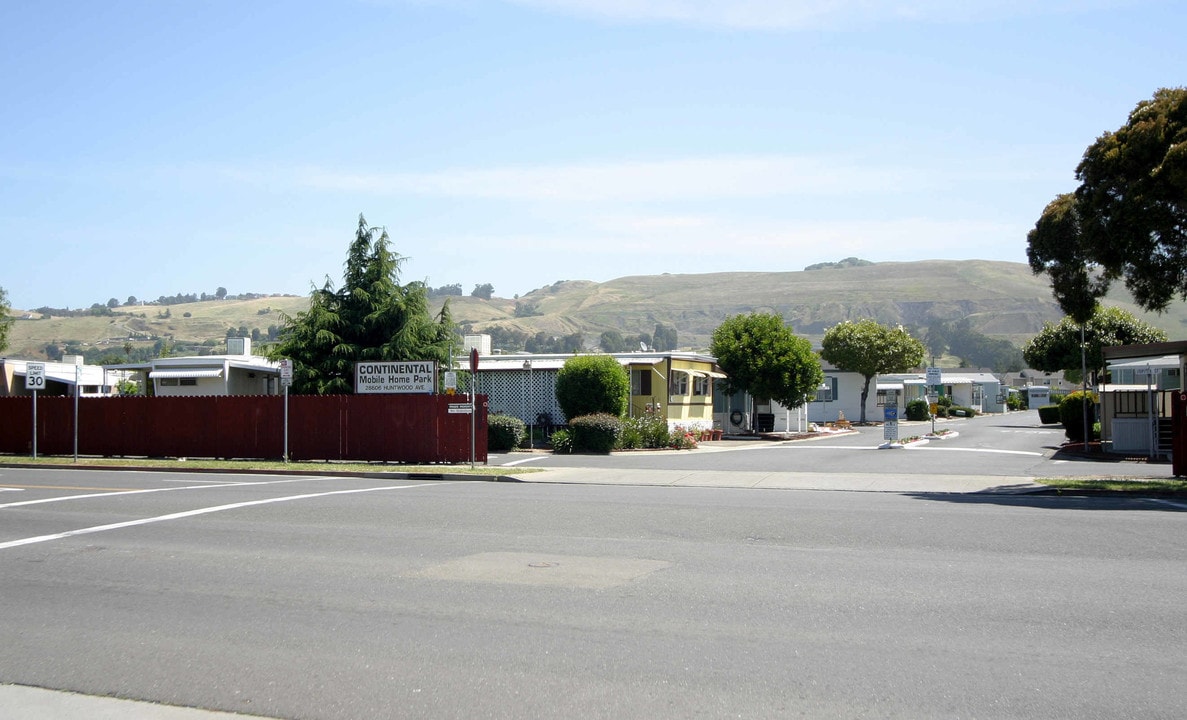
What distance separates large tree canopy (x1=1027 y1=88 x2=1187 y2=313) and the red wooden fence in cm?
1391

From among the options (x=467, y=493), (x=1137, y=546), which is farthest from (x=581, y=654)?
(x=467, y=493)

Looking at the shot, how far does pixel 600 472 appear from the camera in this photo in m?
23.1

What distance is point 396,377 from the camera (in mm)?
27438

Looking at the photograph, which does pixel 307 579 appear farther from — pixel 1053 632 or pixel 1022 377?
pixel 1022 377

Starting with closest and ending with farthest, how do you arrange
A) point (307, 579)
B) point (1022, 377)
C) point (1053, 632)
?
point (1053, 632)
point (307, 579)
point (1022, 377)

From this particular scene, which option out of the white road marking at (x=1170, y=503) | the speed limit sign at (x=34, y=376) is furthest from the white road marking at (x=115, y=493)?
the white road marking at (x=1170, y=503)

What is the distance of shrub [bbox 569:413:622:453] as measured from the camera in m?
31.1

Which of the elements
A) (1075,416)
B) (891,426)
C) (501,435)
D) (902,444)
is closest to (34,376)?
(501,435)

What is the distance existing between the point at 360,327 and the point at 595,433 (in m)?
11.5

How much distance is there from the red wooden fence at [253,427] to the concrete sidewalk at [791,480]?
4300mm

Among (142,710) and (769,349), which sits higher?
(769,349)

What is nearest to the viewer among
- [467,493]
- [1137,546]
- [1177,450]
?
[1137,546]

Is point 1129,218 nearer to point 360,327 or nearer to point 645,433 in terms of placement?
point 645,433

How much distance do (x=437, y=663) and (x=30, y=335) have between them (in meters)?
166
